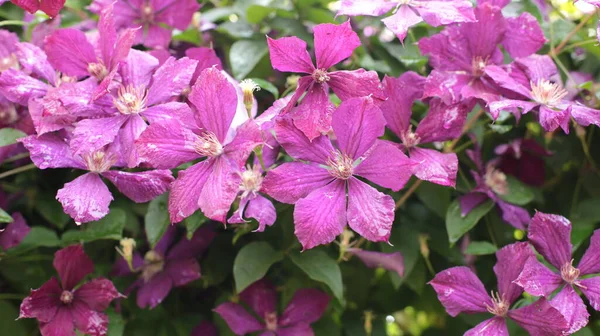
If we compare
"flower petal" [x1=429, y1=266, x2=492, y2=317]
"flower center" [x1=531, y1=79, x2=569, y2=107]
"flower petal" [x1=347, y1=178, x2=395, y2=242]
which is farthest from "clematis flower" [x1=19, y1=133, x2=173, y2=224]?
"flower center" [x1=531, y1=79, x2=569, y2=107]

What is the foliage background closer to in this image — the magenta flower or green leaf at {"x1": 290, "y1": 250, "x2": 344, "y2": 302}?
green leaf at {"x1": 290, "y1": 250, "x2": 344, "y2": 302}

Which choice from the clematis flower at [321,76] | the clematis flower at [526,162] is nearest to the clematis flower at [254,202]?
the clematis flower at [321,76]

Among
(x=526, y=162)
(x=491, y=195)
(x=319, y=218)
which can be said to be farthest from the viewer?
(x=526, y=162)

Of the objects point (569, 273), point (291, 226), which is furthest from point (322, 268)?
point (569, 273)

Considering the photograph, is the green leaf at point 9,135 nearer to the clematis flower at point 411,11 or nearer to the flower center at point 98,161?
the flower center at point 98,161

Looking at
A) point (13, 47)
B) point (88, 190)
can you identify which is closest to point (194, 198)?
point (88, 190)

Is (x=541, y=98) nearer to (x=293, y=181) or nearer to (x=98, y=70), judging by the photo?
(x=293, y=181)
